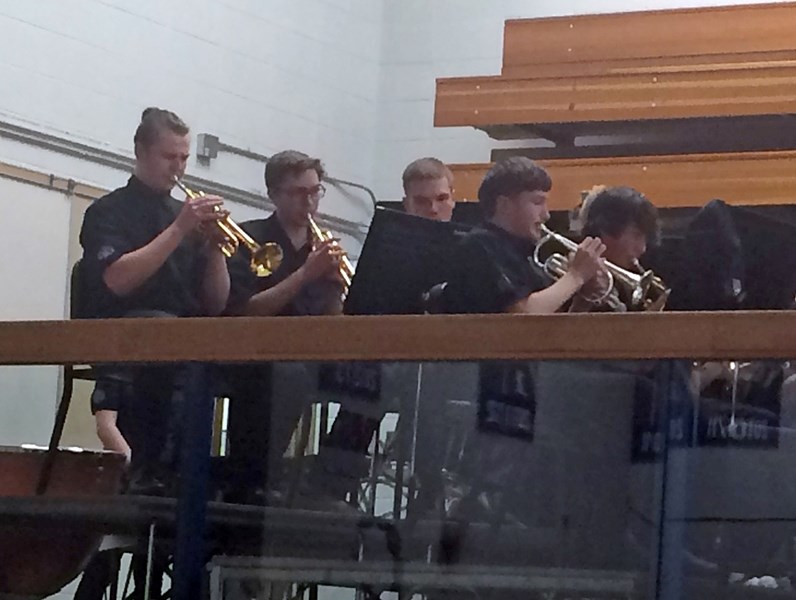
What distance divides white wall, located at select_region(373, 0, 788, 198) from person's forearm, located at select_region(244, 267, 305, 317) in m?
2.91

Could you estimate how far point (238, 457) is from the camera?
1.83 metres

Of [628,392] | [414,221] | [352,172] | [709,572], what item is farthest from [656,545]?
[352,172]

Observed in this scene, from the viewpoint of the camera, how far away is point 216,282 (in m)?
3.23

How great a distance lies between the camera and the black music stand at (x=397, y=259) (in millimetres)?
2611

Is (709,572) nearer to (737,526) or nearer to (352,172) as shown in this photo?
(737,526)

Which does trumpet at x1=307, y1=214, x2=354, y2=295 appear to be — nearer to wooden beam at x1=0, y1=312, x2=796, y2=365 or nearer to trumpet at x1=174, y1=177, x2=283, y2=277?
trumpet at x1=174, y1=177, x2=283, y2=277

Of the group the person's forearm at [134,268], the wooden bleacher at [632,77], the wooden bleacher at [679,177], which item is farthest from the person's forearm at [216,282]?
the wooden bleacher at [632,77]

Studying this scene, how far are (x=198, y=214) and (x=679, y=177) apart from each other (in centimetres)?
273

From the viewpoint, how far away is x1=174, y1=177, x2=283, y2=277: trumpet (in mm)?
3381

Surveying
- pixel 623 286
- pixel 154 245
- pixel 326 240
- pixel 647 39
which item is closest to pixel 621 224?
pixel 623 286

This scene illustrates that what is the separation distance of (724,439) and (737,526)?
108mm

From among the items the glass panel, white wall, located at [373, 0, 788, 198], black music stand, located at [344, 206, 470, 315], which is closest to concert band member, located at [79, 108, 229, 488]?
black music stand, located at [344, 206, 470, 315]

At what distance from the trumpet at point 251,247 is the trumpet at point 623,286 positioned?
626mm

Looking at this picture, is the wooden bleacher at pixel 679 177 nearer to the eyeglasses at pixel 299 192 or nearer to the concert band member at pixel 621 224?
the eyeglasses at pixel 299 192
